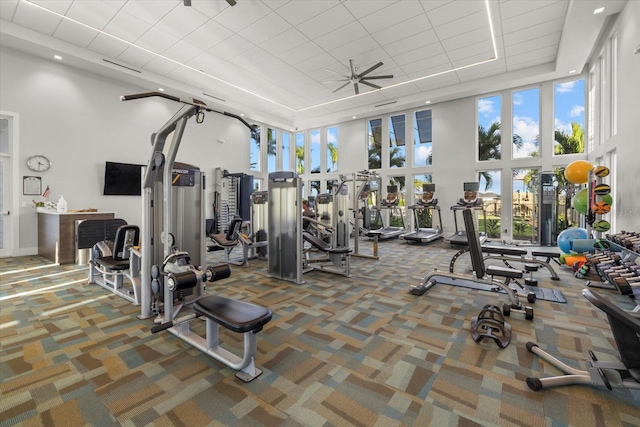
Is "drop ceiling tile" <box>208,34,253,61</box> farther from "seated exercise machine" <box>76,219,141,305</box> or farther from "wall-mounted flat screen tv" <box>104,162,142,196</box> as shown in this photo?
"seated exercise machine" <box>76,219,141,305</box>

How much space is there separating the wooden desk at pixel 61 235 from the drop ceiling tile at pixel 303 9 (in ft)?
17.9

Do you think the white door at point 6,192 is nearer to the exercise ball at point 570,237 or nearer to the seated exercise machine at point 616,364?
the seated exercise machine at point 616,364

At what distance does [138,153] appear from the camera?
26.3ft

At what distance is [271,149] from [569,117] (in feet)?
32.6

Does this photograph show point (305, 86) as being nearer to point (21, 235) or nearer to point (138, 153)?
point (138, 153)

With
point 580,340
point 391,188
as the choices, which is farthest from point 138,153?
point 580,340

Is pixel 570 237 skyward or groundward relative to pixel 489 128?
groundward

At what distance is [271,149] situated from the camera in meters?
12.3

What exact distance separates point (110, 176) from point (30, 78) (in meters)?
2.47

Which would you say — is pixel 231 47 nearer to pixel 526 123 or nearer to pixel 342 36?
pixel 342 36

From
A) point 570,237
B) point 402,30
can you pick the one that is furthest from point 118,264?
point 570,237

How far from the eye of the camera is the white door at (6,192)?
19.9 feet

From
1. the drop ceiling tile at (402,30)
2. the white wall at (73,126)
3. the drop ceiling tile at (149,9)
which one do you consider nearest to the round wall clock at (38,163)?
the white wall at (73,126)

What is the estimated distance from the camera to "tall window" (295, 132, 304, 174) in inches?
519
